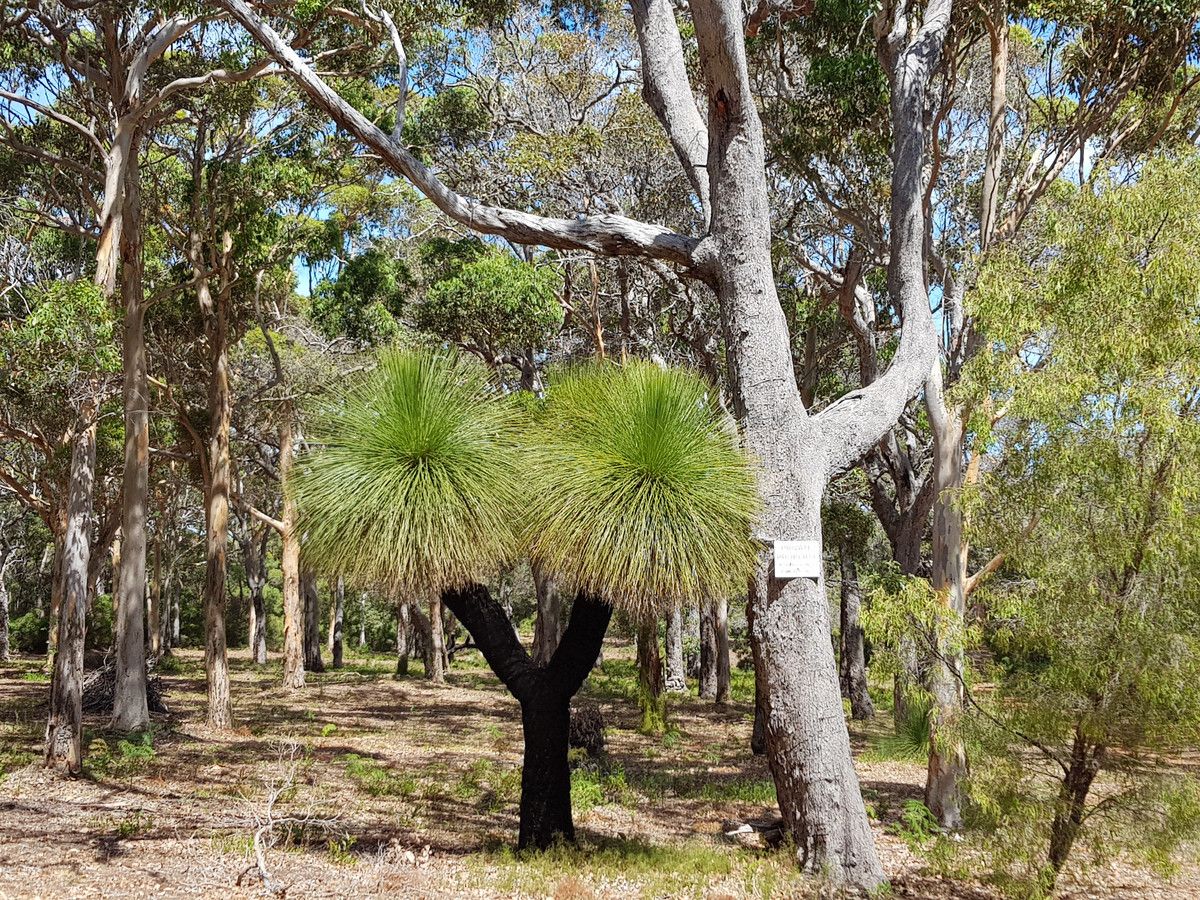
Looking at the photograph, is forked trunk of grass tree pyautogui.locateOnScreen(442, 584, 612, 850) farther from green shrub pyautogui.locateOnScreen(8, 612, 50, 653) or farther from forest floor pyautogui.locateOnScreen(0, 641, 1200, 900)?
green shrub pyautogui.locateOnScreen(8, 612, 50, 653)

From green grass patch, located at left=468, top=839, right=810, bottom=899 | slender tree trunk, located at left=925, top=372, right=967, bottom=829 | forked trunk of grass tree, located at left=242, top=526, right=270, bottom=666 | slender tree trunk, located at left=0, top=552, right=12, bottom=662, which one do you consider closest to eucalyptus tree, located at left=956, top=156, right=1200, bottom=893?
slender tree trunk, located at left=925, top=372, right=967, bottom=829

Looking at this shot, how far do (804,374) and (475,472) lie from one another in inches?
360

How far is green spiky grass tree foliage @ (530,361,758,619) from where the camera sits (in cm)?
546

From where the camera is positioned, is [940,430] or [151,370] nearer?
[940,430]

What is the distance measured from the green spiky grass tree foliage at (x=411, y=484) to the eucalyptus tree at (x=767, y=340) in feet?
4.44

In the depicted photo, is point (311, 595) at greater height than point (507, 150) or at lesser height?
lesser

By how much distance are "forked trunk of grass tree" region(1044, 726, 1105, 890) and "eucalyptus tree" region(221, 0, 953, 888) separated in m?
1.11

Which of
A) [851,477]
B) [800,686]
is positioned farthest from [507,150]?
[800,686]

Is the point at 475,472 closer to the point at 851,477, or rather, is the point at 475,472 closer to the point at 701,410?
the point at 701,410

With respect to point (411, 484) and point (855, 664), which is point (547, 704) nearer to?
point (411, 484)

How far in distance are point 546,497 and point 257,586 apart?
2560 cm

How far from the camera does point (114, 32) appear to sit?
11453mm

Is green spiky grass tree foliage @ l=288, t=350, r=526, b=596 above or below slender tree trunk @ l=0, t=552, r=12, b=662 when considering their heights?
above

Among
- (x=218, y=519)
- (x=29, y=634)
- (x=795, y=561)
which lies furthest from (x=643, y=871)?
(x=29, y=634)
